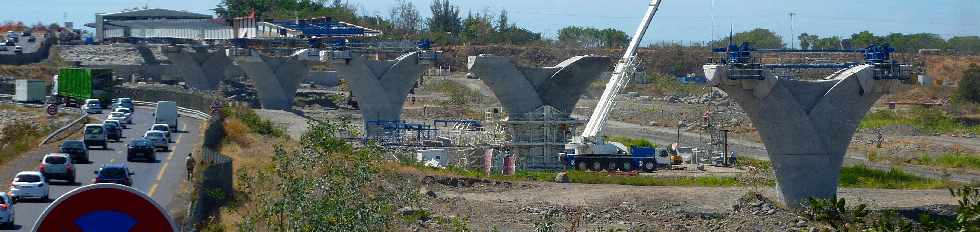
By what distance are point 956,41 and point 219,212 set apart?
160125 mm

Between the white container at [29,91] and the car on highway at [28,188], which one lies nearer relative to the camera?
the car on highway at [28,188]

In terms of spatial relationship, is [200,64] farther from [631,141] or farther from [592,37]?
[592,37]

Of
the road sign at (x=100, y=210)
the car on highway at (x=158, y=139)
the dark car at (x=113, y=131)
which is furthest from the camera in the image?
the dark car at (x=113, y=131)

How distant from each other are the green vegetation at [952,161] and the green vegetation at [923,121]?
57.1ft

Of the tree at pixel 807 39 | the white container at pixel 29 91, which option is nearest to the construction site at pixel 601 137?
the white container at pixel 29 91

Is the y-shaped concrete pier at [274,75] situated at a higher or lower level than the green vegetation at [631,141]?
higher

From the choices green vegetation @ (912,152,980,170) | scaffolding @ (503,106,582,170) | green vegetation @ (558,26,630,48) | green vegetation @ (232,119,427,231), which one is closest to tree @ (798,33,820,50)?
green vegetation @ (558,26,630,48)

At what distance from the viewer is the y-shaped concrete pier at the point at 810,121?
129 feet

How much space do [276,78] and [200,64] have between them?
1314 cm

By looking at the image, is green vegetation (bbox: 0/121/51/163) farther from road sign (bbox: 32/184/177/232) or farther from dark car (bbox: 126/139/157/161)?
road sign (bbox: 32/184/177/232)

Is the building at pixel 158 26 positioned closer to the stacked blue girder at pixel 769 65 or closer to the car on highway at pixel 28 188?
the stacked blue girder at pixel 769 65

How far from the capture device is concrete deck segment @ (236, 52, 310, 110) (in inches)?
3182

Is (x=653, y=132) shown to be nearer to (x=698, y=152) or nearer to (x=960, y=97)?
(x=698, y=152)

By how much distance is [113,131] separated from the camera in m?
50.3
